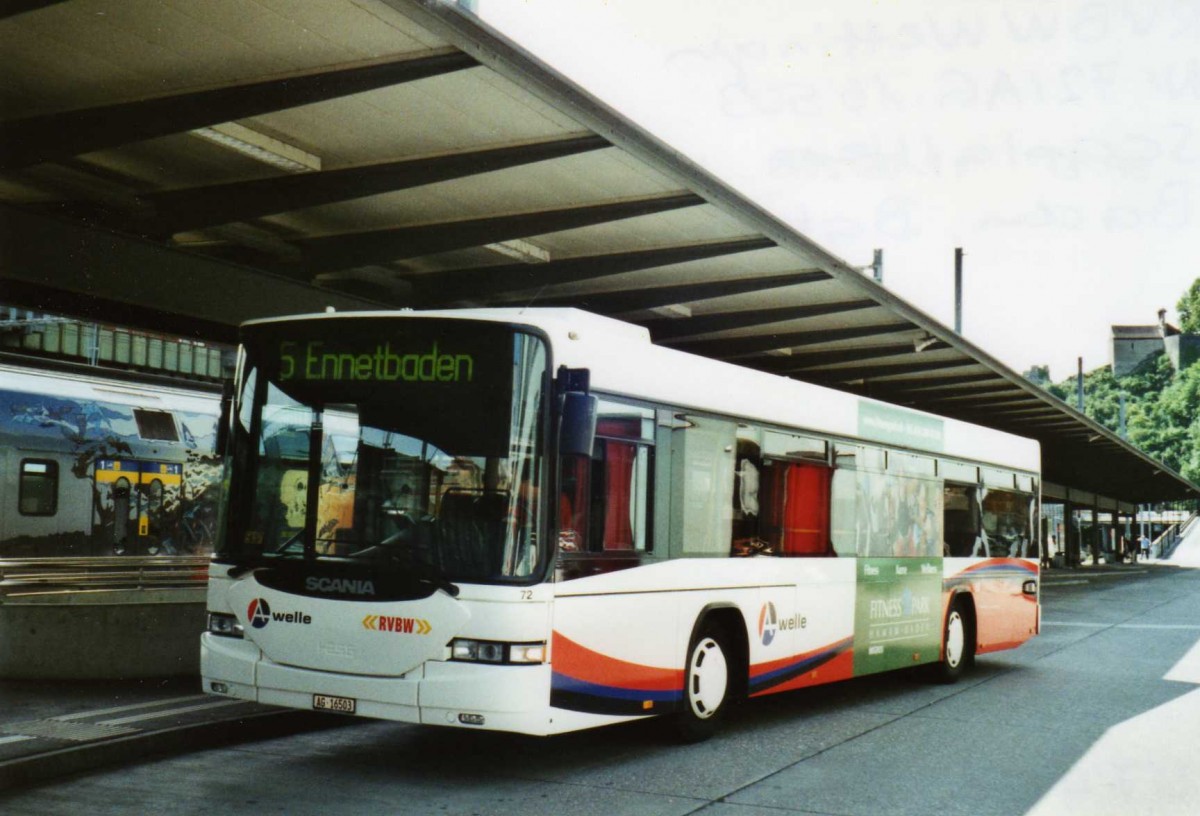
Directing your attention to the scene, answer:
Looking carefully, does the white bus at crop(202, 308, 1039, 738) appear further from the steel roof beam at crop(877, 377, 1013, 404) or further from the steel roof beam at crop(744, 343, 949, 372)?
the steel roof beam at crop(877, 377, 1013, 404)

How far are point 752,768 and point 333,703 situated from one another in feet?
9.21

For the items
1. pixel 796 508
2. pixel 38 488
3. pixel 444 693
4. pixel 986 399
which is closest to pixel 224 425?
pixel 444 693

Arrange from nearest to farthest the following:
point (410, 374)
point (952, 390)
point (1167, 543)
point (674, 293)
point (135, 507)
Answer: point (410, 374)
point (674, 293)
point (135, 507)
point (952, 390)
point (1167, 543)

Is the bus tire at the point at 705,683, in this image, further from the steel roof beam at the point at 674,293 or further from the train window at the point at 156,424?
the train window at the point at 156,424

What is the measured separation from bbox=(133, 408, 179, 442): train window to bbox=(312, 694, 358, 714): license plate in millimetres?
12646

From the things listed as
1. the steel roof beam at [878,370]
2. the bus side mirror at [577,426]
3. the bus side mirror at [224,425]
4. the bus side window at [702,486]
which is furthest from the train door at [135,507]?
the bus side mirror at [577,426]

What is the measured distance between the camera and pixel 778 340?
19250 mm

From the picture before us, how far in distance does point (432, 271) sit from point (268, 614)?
7.55 metres

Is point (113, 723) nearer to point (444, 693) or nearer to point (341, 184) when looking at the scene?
point (444, 693)

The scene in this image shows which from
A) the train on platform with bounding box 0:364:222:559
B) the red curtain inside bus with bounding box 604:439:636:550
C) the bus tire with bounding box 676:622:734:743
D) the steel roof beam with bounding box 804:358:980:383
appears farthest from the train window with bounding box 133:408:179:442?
the red curtain inside bus with bounding box 604:439:636:550

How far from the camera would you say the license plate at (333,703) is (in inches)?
289

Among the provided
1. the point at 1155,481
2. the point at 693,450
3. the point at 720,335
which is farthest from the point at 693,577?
the point at 1155,481

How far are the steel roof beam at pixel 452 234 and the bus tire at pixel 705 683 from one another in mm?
4087

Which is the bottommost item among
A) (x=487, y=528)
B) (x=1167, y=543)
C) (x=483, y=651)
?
(x=1167, y=543)
